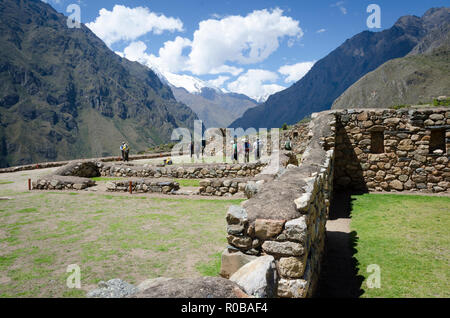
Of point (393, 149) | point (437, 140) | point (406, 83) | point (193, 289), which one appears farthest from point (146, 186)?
point (406, 83)

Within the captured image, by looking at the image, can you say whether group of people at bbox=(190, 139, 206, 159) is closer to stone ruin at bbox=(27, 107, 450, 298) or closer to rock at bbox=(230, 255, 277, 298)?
stone ruin at bbox=(27, 107, 450, 298)

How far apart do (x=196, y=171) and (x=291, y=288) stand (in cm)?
1399

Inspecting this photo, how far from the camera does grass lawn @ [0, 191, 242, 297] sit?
5.39 meters

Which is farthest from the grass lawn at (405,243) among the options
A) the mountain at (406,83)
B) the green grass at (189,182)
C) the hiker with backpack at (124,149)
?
the mountain at (406,83)

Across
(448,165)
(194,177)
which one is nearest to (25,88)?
(194,177)

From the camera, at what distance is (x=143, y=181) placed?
14.0 m

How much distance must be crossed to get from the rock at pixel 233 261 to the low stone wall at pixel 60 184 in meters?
13.4

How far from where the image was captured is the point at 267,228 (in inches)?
139

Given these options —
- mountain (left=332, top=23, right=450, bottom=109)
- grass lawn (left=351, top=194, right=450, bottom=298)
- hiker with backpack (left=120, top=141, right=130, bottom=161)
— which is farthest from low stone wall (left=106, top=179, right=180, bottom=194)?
mountain (left=332, top=23, right=450, bottom=109)

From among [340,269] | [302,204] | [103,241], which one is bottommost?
[340,269]

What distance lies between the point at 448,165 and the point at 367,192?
2.86m

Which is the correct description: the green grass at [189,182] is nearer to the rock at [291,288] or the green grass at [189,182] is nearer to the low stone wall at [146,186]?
the low stone wall at [146,186]

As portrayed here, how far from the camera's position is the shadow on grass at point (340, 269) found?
15.9ft

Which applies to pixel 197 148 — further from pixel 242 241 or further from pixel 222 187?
pixel 242 241
